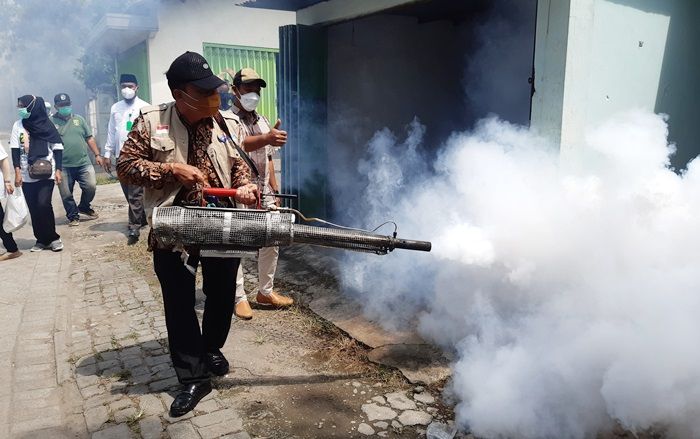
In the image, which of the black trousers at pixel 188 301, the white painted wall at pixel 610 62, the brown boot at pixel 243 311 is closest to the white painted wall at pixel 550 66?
the white painted wall at pixel 610 62

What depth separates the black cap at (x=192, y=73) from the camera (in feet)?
9.52

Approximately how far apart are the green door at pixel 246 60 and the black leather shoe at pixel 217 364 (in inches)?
349

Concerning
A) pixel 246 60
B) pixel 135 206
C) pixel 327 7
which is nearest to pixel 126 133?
pixel 135 206

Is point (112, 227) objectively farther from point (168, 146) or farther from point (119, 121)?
point (168, 146)

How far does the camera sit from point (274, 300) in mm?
4805

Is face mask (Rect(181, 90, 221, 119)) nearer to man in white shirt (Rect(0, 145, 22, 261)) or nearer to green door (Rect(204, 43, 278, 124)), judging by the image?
man in white shirt (Rect(0, 145, 22, 261))

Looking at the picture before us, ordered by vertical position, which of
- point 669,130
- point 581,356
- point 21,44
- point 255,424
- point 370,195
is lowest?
point 255,424

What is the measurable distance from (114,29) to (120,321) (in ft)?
31.2

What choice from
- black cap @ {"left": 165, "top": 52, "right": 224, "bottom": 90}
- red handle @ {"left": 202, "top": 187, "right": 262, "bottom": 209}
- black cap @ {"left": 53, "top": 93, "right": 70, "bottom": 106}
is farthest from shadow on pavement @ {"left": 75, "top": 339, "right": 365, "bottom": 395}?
black cap @ {"left": 53, "top": 93, "right": 70, "bottom": 106}

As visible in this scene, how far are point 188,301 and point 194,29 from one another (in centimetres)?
979

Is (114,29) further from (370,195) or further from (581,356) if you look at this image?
(581,356)

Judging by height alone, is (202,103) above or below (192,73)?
below

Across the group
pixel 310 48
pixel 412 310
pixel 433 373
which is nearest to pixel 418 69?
pixel 310 48

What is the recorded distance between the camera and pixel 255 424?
307 centimetres
